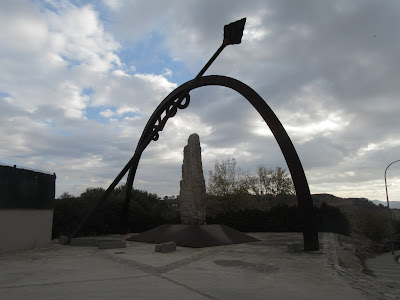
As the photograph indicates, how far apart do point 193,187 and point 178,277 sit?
7766 mm

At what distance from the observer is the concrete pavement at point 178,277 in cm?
506

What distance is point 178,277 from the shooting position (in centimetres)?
638

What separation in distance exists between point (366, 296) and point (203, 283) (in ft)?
9.01

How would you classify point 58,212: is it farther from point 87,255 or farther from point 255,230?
point 255,230

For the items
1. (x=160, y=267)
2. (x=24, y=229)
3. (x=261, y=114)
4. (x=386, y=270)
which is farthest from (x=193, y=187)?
(x=386, y=270)

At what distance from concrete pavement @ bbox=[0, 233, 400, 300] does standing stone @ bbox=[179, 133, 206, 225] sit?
4.32 metres

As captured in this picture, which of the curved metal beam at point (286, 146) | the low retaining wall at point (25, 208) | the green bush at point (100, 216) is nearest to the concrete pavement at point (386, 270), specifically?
the curved metal beam at point (286, 146)

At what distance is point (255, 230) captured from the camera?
22172 mm

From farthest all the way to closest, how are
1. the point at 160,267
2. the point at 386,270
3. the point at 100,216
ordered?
the point at 100,216, the point at 386,270, the point at 160,267

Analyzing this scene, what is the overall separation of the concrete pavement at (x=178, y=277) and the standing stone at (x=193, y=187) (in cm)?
432

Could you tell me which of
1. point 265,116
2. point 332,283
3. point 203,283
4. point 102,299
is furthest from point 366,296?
point 265,116

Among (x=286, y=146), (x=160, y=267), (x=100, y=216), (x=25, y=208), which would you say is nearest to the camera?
(x=160, y=267)

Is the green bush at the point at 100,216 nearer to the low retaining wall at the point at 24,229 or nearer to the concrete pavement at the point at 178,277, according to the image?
the low retaining wall at the point at 24,229

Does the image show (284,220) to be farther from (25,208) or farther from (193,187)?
(25,208)
